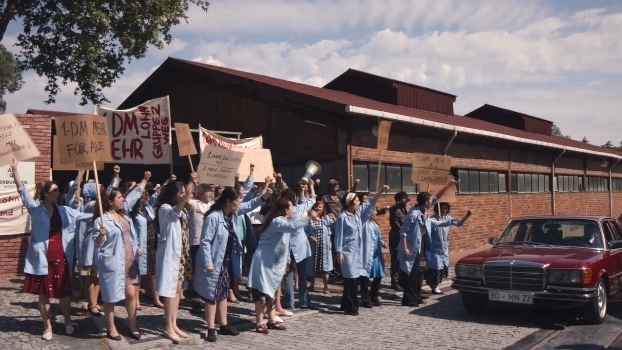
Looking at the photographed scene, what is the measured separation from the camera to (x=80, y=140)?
7348 mm

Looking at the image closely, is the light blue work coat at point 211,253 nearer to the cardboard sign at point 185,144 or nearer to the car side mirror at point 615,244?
the cardboard sign at point 185,144

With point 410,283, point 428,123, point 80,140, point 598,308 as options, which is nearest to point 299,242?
point 410,283

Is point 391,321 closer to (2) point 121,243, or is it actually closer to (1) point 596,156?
(2) point 121,243

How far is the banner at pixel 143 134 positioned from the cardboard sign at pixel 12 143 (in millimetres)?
4421

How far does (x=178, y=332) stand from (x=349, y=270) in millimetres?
2792

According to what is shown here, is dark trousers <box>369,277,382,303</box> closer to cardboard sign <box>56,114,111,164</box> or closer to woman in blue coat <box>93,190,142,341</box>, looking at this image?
woman in blue coat <box>93,190,142,341</box>

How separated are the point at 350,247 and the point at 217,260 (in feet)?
8.20

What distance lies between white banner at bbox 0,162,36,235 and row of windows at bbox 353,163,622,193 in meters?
6.59

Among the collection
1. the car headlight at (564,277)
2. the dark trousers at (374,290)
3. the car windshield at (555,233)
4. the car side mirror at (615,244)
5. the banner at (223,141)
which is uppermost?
the banner at (223,141)

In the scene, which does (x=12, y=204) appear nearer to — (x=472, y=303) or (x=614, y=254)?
(x=472, y=303)

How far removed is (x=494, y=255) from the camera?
928 cm

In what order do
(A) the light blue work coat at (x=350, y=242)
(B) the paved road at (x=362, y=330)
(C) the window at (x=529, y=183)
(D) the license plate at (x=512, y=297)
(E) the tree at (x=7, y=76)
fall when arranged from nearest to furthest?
(B) the paved road at (x=362, y=330) → (D) the license plate at (x=512, y=297) → (A) the light blue work coat at (x=350, y=242) → (C) the window at (x=529, y=183) → (E) the tree at (x=7, y=76)

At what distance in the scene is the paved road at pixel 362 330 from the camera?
286 inches

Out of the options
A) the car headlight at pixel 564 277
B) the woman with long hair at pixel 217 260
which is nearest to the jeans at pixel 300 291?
the woman with long hair at pixel 217 260
